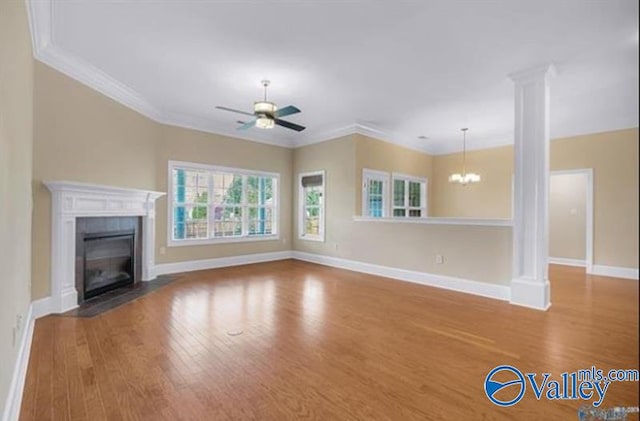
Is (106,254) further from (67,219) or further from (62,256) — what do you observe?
(67,219)

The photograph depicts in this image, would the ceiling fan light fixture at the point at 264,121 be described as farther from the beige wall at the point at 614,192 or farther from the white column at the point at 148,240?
the beige wall at the point at 614,192

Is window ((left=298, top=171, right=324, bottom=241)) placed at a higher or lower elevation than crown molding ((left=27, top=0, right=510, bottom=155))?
lower

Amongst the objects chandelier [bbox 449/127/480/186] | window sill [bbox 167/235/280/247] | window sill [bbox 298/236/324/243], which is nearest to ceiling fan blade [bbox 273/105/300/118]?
window sill [bbox 167/235/280/247]

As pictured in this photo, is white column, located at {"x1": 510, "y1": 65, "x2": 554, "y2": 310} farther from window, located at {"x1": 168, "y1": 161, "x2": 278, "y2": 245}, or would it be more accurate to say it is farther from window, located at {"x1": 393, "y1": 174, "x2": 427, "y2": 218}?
window, located at {"x1": 168, "y1": 161, "x2": 278, "y2": 245}

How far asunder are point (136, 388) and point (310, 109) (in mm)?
4489

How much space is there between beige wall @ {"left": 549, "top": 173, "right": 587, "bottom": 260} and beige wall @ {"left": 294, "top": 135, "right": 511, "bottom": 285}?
154 inches

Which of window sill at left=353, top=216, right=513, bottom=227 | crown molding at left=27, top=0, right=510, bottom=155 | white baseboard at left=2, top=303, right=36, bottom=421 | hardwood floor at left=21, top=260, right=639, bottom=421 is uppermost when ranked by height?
crown molding at left=27, top=0, right=510, bottom=155

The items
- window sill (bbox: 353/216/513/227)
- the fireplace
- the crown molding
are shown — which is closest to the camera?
the crown molding

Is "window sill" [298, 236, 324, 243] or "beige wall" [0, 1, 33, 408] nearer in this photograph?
"beige wall" [0, 1, 33, 408]

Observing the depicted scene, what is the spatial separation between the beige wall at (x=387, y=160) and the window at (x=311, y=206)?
0.95 m

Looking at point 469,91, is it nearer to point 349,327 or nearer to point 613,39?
point 613,39

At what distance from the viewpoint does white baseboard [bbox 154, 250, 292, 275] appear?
552cm

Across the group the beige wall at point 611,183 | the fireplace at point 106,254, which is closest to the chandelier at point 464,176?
the beige wall at point 611,183

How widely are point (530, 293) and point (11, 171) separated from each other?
16.7ft
